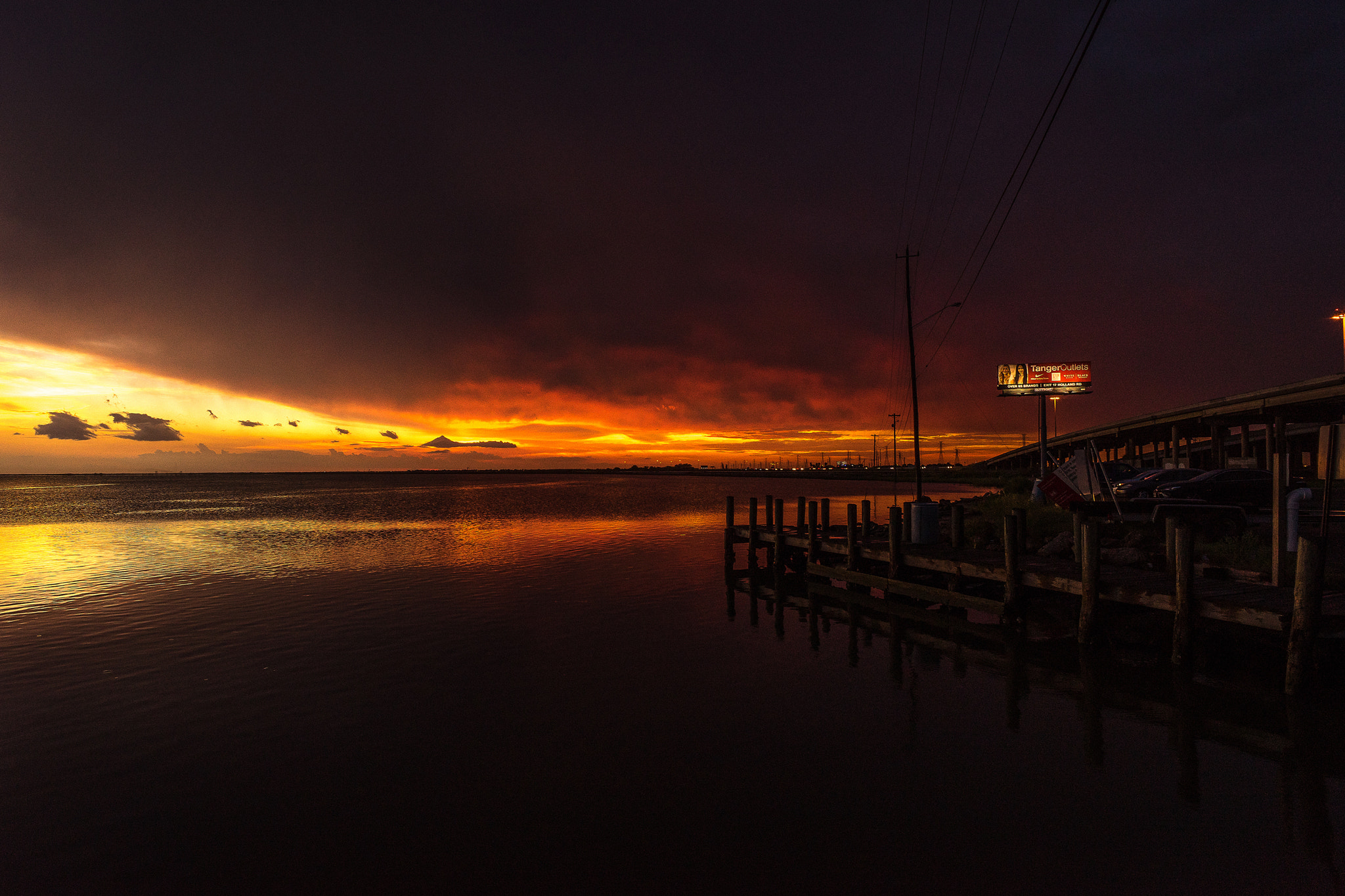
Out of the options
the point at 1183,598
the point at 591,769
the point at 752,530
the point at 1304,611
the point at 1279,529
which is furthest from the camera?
the point at 752,530

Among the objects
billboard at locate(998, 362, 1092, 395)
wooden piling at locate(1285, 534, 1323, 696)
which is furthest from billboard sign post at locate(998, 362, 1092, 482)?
wooden piling at locate(1285, 534, 1323, 696)

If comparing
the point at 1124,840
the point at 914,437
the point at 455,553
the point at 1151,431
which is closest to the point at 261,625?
the point at 455,553

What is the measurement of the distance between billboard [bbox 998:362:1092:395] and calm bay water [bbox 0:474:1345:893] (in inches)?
2327

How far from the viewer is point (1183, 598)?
468 inches

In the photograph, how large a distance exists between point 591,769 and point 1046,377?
71.6m

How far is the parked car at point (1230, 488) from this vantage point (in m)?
25.7

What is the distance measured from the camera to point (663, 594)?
72.9ft

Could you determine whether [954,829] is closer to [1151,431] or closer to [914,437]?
[914,437]

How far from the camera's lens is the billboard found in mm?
66438

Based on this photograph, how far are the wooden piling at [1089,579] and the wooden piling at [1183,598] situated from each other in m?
1.41

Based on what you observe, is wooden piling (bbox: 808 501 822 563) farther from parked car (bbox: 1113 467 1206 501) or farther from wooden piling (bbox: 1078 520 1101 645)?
parked car (bbox: 1113 467 1206 501)

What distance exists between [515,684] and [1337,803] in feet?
39.5

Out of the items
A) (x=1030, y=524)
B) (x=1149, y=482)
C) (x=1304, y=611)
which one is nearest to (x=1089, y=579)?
(x=1304, y=611)

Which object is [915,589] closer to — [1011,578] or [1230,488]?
[1011,578]
